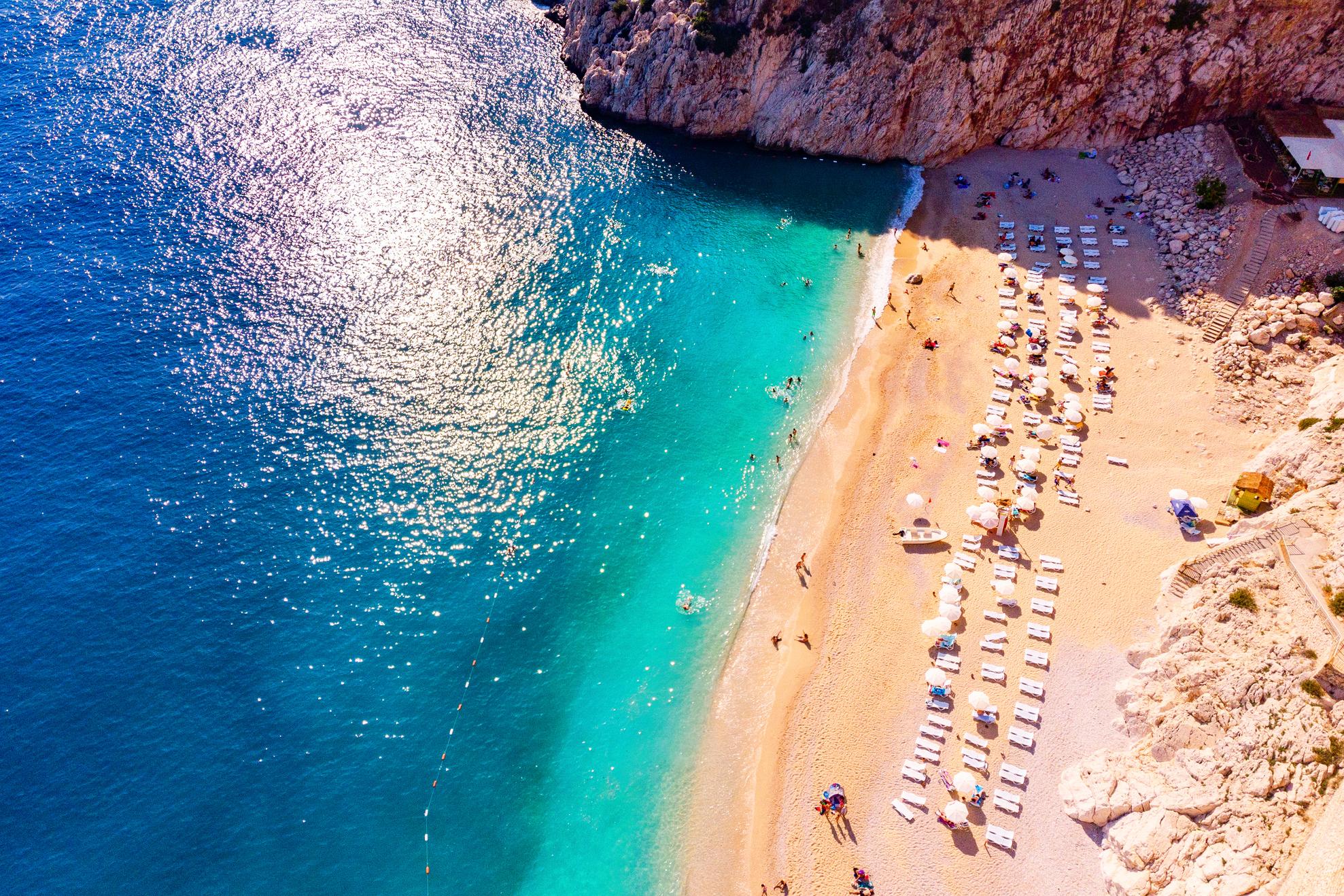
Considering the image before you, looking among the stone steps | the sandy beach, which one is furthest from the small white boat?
the stone steps

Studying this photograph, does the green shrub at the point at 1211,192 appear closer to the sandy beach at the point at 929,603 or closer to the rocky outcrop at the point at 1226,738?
the sandy beach at the point at 929,603

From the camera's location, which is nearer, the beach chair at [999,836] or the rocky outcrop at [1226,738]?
the rocky outcrop at [1226,738]

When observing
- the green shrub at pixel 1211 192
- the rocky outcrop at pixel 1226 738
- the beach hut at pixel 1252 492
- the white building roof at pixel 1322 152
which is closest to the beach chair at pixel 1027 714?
the rocky outcrop at pixel 1226 738

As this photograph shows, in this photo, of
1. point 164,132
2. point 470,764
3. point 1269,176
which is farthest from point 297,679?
point 1269,176

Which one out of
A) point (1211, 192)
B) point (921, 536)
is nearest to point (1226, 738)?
point (921, 536)

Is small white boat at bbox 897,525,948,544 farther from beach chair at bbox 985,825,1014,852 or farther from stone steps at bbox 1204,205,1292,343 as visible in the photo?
stone steps at bbox 1204,205,1292,343

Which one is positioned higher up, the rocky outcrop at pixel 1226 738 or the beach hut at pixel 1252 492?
the beach hut at pixel 1252 492

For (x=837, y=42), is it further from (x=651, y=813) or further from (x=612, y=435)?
(x=651, y=813)
